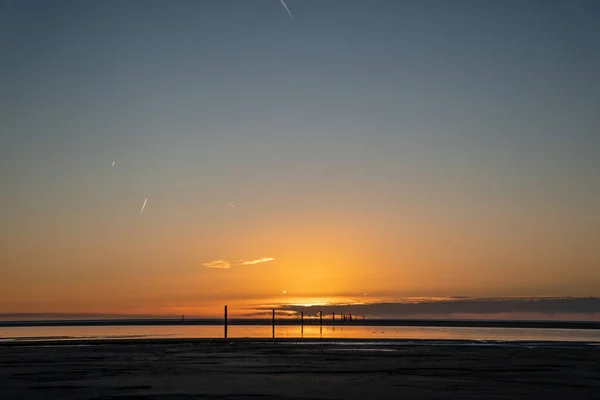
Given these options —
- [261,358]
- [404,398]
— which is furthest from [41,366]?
[404,398]

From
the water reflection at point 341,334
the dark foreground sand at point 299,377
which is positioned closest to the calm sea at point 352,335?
the water reflection at point 341,334

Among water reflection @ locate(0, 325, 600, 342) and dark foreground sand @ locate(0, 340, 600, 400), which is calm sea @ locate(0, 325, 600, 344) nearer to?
water reflection @ locate(0, 325, 600, 342)

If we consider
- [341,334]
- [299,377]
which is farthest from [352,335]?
[299,377]

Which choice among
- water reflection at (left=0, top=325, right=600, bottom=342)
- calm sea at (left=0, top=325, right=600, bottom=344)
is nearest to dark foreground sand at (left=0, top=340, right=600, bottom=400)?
calm sea at (left=0, top=325, right=600, bottom=344)

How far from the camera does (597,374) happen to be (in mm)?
30500

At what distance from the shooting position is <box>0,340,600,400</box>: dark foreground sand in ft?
75.4

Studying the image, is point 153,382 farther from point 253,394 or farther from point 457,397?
point 457,397

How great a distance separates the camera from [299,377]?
29141 millimetres

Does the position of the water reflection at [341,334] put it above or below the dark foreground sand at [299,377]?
below

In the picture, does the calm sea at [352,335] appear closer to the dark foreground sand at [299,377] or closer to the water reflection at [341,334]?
the water reflection at [341,334]

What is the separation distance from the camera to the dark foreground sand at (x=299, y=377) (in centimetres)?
2297

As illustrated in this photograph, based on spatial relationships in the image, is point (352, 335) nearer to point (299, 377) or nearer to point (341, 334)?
point (341, 334)

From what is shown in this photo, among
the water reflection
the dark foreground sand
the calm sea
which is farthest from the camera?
the water reflection

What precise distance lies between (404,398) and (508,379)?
8042mm
